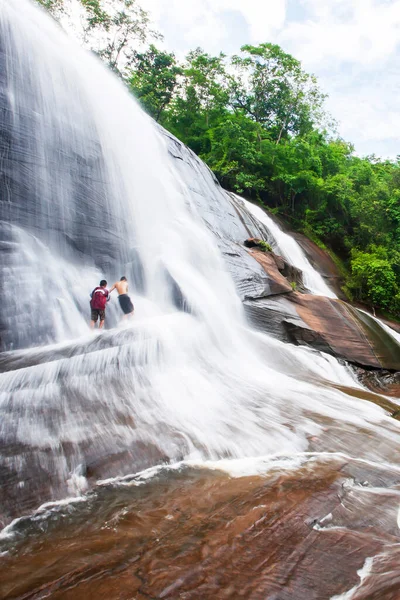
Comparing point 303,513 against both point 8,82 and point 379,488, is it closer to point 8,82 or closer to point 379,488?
point 379,488

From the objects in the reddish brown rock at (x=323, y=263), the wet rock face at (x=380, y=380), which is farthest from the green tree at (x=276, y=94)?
the wet rock face at (x=380, y=380)

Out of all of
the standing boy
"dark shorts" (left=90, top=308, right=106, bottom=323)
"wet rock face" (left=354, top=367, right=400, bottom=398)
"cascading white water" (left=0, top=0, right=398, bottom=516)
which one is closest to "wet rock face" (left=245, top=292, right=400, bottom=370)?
"wet rock face" (left=354, top=367, right=400, bottom=398)

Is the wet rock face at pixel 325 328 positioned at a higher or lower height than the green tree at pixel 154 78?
lower

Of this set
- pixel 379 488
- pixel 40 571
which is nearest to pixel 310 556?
pixel 379 488

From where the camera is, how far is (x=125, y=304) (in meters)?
Answer: 7.59

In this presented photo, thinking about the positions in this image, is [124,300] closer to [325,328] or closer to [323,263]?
[325,328]

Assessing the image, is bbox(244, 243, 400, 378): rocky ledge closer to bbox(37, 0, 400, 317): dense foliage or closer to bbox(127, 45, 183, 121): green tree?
bbox(37, 0, 400, 317): dense foliage

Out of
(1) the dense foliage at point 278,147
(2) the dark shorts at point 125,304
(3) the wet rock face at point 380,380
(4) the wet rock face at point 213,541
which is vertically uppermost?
(1) the dense foliage at point 278,147

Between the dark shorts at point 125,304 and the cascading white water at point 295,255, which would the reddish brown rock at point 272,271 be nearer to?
the cascading white water at point 295,255

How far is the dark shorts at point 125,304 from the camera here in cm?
756

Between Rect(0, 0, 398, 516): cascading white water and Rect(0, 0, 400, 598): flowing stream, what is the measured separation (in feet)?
0.09

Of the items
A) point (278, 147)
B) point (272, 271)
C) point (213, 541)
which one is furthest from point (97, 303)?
point (278, 147)

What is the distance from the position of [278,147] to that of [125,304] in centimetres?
1765

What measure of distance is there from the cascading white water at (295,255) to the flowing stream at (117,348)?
0.55 meters
